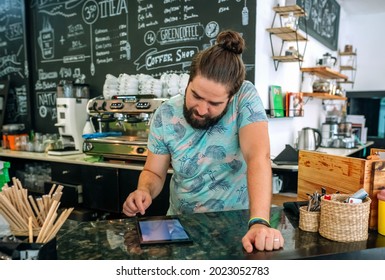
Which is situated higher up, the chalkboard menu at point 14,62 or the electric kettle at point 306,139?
the chalkboard menu at point 14,62

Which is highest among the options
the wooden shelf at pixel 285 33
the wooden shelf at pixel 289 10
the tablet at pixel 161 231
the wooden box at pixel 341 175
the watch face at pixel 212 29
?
the wooden shelf at pixel 289 10

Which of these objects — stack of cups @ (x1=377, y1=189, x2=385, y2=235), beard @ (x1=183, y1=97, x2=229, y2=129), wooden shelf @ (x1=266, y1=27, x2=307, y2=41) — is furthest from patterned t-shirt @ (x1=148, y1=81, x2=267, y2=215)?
wooden shelf @ (x1=266, y1=27, x2=307, y2=41)

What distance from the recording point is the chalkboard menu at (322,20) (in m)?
3.74

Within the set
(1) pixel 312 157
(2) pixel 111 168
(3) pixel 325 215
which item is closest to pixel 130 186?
(2) pixel 111 168

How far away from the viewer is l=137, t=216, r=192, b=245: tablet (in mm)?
1029

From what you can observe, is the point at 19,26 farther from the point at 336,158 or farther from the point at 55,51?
the point at 336,158

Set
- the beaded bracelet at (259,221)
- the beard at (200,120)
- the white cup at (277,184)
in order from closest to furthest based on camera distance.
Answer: the beaded bracelet at (259,221)
the beard at (200,120)
the white cup at (277,184)

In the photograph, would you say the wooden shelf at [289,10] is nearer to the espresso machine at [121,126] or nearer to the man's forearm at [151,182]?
the espresso machine at [121,126]

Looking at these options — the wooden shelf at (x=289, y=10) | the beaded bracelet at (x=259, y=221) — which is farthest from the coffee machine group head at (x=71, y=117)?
the beaded bracelet at (x=259, y=221)

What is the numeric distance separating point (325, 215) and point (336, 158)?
0.28 meters

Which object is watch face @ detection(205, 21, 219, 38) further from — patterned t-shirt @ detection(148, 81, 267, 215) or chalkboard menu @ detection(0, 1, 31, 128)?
chalkboard menu @ detection(0, 1, 31, 128)

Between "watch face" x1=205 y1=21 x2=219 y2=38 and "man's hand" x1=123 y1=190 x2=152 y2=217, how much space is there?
6.75 ft

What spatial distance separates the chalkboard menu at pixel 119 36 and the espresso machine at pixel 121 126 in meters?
0.55

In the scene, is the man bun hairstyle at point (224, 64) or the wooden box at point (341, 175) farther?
the man bun hairstyle at point (224, 64)
